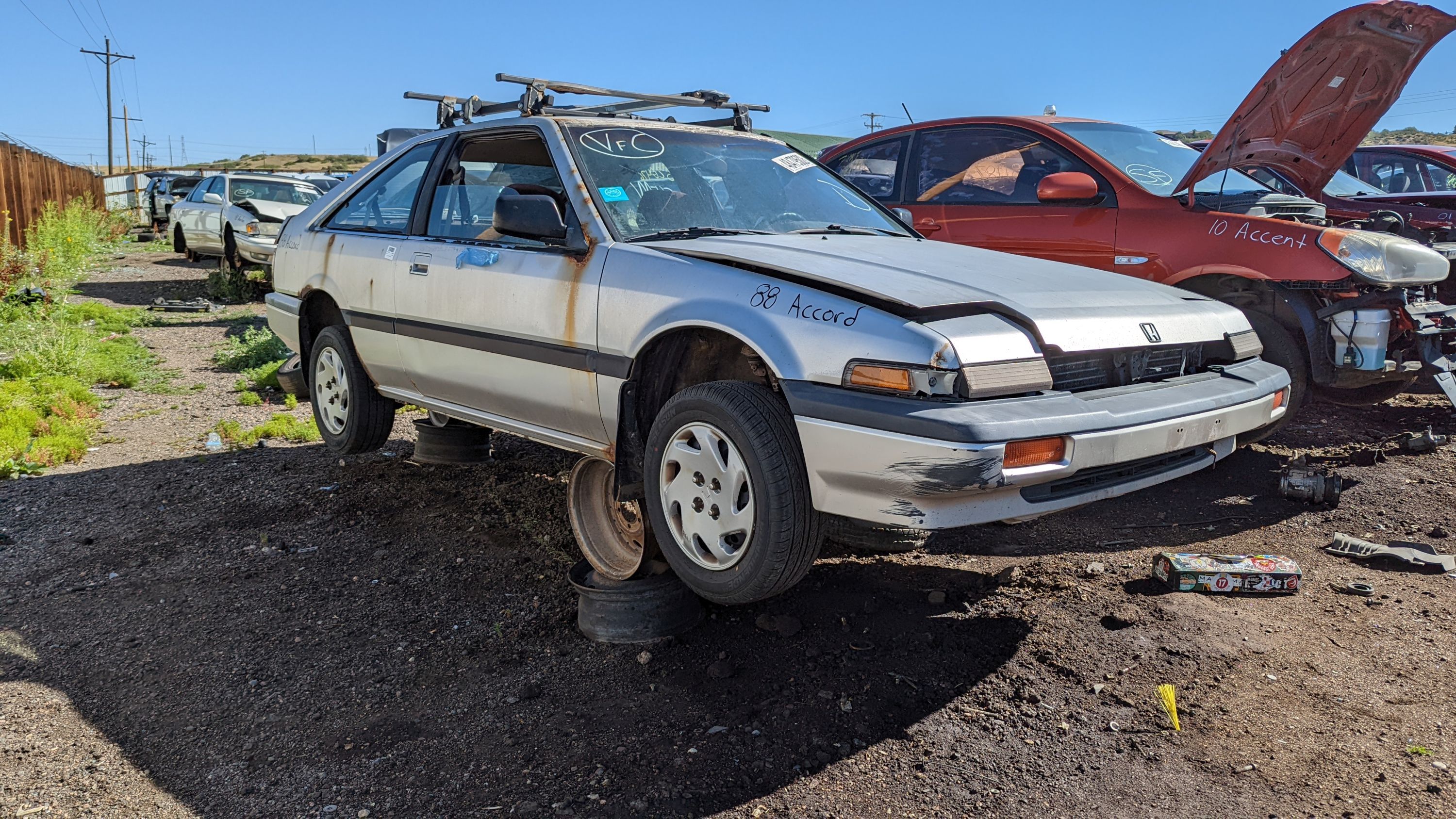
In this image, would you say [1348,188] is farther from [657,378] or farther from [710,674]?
[710,674]

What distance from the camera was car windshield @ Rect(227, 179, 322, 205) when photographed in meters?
15.3

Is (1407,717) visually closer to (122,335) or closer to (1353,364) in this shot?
(1353,364)

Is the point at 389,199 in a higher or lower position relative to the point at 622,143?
lower

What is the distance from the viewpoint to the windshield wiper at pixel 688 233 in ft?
12.1

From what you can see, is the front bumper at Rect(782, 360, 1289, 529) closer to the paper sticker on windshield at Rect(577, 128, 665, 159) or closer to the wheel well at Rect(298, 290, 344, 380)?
the paper sticker on windshield at Rect(577, 128, 665, 159)

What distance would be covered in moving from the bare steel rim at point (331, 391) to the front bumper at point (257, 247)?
9281 mm

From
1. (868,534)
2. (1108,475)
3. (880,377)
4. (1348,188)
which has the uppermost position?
(1348,188)

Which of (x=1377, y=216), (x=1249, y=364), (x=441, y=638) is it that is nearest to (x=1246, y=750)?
(x=1249, y=364)

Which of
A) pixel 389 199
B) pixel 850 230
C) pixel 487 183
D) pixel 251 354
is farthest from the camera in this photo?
pixel 251 354

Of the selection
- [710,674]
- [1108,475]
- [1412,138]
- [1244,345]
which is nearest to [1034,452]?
[1108,475]

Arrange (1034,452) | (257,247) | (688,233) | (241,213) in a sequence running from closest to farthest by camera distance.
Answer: (1034,452)
(688,233)
(257,247)
(241,213)

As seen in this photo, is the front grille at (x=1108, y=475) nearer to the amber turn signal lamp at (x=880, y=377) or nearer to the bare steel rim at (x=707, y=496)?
the amber turn signal lamp at (x=880, y=377)

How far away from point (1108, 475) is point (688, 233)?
65.3 inches

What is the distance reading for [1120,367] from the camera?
3.20 metres
